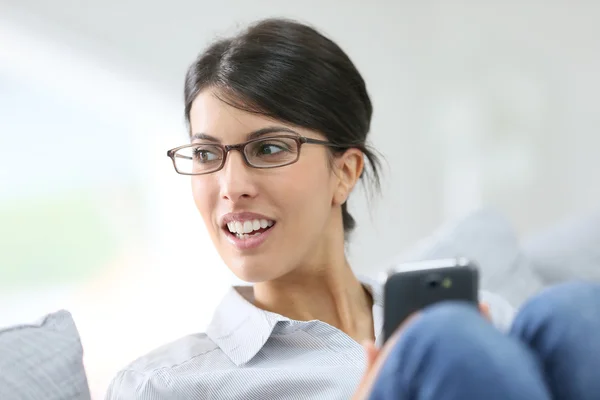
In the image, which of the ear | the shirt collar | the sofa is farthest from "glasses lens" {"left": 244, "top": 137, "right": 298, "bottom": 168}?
the sofa

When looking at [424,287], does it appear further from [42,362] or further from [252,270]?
[42,362]

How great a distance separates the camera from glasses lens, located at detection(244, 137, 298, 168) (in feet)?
4.11

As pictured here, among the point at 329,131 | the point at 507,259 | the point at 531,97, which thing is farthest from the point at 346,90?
the point at 531,97

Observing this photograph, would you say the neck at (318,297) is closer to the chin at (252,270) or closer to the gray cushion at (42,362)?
the chin at (252,270)

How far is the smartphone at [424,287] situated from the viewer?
858mm

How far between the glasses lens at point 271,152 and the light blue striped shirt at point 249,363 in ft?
0.88

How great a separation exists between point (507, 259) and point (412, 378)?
137 centimetres

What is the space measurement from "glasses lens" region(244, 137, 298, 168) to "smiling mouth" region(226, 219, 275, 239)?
0.09 metres

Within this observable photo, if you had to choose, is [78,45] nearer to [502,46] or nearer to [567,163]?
Answer: [502,46]

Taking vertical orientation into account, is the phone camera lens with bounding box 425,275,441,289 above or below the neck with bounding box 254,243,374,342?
above

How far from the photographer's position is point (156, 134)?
2.10 meters

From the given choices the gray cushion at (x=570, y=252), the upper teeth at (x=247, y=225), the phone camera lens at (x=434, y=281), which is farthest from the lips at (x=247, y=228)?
the gray cushion at (x=570, y=252)

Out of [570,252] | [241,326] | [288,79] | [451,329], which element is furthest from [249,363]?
[570,252]

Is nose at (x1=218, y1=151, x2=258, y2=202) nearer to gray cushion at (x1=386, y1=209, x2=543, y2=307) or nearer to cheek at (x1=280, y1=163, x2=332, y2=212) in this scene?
cheek at (x1=280, y1=163, x2=332, y2=212)
